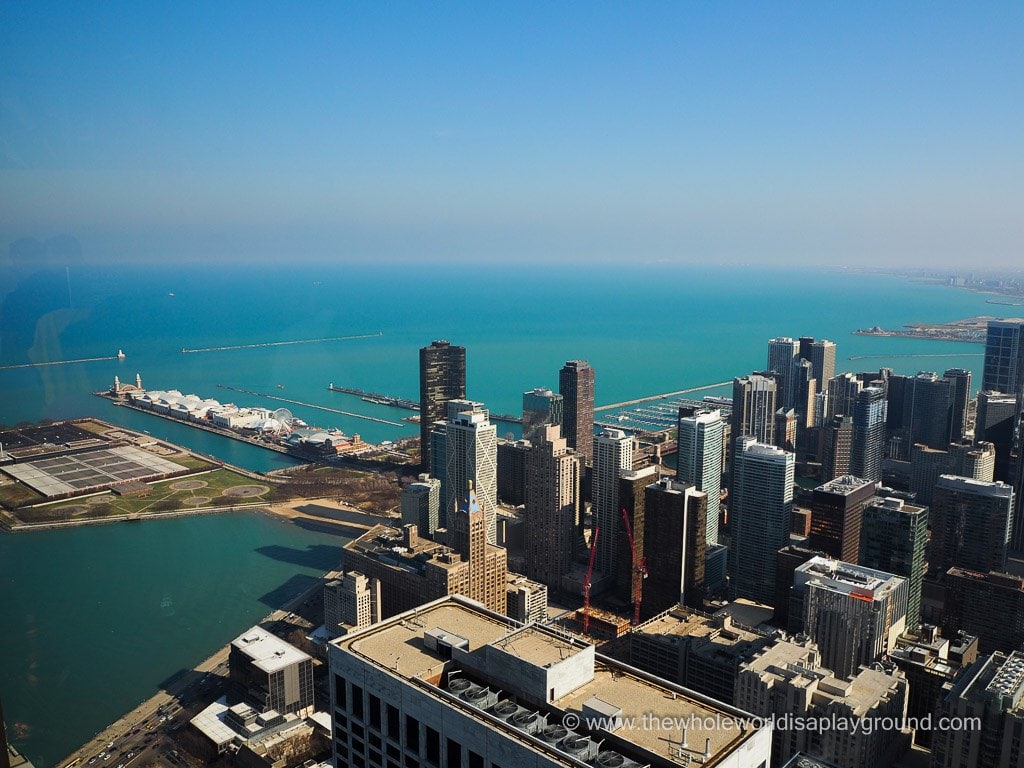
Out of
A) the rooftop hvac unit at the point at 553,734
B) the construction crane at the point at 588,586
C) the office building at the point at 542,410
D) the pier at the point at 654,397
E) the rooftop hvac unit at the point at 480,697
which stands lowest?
the construction crane at the point at 588,586

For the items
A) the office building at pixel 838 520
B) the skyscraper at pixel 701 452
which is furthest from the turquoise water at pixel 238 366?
the office building at pixel 838 520

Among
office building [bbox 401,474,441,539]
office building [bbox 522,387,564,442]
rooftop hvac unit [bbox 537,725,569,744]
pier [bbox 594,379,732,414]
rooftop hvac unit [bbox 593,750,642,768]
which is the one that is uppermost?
rooftop hvac unit [bbox 537,725,569,744]

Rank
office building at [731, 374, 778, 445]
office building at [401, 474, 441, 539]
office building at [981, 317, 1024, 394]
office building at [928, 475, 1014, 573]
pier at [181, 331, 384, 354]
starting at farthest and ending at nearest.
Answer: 1. pier at [181, 331, 384, 354]
2. office building at [981, 317, 1024, 394]
3. office building at [731, 374, 778, 445]
4. office building at [401, 474, 441, 539]
5. office building at [928, 475, 1014, 573]

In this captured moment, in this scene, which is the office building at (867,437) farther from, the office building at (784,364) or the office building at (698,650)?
the office building at (698,650)

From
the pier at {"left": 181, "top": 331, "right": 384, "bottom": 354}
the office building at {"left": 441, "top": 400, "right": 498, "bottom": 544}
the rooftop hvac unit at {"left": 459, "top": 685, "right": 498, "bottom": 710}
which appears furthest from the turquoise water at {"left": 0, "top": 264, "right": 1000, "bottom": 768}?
the rooftop hvac unit at {"left": 459, "top": 685, "right": 498, "bottom": 710}

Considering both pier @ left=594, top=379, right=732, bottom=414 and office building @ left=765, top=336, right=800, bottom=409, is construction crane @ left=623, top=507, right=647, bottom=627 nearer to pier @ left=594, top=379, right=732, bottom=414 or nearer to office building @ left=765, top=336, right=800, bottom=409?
office building @ left=765, top=336, right=800, bottom=409
